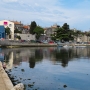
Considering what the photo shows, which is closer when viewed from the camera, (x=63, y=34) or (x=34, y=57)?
(x=34, y=57)

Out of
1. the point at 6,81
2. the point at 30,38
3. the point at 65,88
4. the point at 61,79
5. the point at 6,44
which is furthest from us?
the point at 30,38

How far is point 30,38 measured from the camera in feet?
452

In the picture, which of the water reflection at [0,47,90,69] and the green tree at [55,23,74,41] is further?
the green tree at [55,23,74,41]

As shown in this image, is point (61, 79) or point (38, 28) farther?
point (38, 28)

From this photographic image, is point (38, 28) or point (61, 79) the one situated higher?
point (38, 28)

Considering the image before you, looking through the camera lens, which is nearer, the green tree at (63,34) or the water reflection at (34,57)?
the water reflection at (34,57)

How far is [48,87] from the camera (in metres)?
19.2

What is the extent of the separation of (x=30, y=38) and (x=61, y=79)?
379 ft

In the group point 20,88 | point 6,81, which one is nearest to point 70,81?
point 6,81

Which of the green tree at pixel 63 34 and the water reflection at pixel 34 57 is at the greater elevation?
the green tree at pixel 63 34

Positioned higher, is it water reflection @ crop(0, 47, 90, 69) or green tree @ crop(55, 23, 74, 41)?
green tree @ crop(55, 23, 74, 41)

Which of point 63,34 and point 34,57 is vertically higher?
point 63,34

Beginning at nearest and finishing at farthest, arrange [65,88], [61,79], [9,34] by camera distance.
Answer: [65,88], [61,79], [9,34]

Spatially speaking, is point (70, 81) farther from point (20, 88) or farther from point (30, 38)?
point (30, 38)
